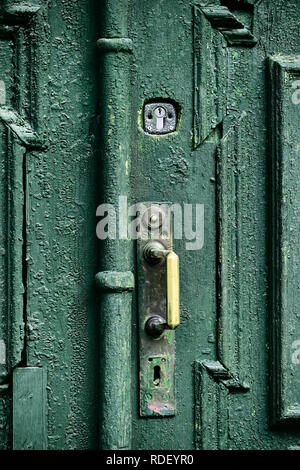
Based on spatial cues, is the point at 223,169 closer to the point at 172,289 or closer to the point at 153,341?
the point at 172,289

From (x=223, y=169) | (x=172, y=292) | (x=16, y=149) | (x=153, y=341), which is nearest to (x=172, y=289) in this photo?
(x=172, y=292)

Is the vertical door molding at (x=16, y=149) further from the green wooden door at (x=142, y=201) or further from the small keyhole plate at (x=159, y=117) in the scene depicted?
the small keyhole plate at (x=159, y=117)

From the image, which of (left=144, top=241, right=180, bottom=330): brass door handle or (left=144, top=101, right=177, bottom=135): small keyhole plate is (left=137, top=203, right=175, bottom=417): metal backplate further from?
(left=144, top=101, right=177, bottom=135): small keyhole plate

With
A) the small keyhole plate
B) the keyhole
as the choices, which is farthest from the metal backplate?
the small keyhole plate

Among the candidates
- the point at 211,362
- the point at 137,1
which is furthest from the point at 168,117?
the point at 211,362

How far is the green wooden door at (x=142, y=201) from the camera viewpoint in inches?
44.3

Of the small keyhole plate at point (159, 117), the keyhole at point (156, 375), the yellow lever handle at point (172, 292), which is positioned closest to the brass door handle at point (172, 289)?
the yellow lever handle at point (172, 292)

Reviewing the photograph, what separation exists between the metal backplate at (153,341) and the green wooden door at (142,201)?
2cm

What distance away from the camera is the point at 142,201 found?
3.84 ft

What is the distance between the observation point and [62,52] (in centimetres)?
116

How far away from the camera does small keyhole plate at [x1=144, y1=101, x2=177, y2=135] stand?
118 cm

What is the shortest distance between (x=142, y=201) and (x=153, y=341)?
→ 0.31 meters
